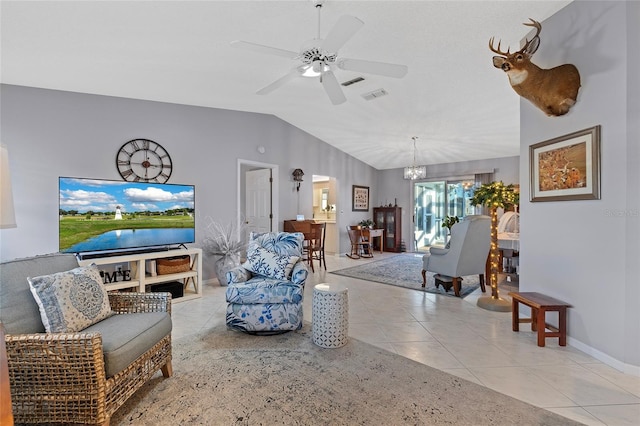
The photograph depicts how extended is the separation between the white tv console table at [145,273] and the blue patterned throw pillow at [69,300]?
1.55 metres

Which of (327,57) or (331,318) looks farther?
(331,318)

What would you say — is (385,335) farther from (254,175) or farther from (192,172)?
(254,175)

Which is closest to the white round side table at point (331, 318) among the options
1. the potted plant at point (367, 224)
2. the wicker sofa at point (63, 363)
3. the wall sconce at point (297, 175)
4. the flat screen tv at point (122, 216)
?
the wicker sofa at point (63, 363)

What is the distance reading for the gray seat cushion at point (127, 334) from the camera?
1.56 m

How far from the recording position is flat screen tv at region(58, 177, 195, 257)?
3299 millimetres

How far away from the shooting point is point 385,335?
2.77 meters

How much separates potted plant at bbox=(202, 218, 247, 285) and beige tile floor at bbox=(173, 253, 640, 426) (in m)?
0.46

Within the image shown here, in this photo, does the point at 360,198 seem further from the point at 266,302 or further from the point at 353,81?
the point at 266,302

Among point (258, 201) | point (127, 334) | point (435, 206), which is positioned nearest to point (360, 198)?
point (435, 206)

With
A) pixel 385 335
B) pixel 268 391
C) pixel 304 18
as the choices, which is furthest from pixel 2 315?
pixel 304 18

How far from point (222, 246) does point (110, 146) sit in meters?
1.92

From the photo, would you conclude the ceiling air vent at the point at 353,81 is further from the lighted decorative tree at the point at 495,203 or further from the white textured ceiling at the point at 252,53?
the lighted decorative tree at the point at 495,203

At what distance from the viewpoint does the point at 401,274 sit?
5297mm

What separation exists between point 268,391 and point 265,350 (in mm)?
577
